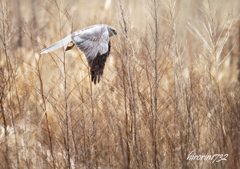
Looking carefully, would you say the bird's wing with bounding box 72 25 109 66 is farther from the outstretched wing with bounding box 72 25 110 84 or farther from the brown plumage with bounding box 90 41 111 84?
the brown plumage with bounding box 90 41 111 84

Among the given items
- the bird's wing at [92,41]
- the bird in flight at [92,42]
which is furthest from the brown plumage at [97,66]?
the bird's wing at [92,41]

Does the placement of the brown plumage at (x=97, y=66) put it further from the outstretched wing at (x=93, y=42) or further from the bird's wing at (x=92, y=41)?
the bird's wing at (x=92, y=41)

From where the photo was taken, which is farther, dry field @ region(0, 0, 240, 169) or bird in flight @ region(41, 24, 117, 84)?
bird in flight @ region(41, 24, 117, 84)

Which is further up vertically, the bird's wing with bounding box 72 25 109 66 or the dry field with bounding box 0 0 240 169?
the bird's wing with bounding box 72 25 109 66

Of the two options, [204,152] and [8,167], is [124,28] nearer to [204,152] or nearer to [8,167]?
[204,152]

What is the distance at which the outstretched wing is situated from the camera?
3238mm

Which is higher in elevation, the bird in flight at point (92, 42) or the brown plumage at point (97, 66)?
the bird in flight at point (92, 42)

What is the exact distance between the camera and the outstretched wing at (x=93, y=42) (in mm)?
3238

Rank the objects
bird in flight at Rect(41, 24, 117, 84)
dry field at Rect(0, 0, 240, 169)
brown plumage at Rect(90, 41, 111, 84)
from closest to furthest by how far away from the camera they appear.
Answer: dry field at Rect(0, 0, 240, 169)
bird in flight at Rect(41, 24, 117, 84)
brown plumage at Rect(90, 41, 111, 84)

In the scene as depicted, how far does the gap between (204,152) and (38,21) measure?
4.47 m

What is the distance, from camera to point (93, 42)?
3271mm

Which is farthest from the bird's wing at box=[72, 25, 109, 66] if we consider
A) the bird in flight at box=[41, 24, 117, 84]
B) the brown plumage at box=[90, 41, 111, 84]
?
the brown plumage at box=[90, 41, 111, 84]

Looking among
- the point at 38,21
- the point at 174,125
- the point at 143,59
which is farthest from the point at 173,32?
the point at 38,21

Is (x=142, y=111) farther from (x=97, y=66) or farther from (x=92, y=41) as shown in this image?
(x=92, y=41)
